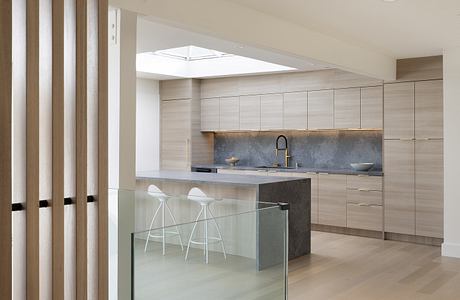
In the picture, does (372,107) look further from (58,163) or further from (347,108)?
(58,163)

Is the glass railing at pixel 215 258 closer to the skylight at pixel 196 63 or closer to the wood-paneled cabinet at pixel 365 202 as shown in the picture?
the wood-paneled cabinet at pixel 365 202

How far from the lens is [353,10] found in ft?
15.1

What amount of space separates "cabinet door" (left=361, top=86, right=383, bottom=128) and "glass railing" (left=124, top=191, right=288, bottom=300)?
15.5 feet

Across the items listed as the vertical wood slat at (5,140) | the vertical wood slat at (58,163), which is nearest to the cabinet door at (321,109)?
the vertical wood slat at (58,163)

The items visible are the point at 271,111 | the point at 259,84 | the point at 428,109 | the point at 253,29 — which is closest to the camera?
the point at 253,29

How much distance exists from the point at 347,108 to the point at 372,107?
41cm

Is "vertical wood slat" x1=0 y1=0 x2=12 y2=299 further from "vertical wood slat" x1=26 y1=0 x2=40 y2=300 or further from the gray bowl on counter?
the gray bowl on counter

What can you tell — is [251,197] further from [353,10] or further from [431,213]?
[431,213]

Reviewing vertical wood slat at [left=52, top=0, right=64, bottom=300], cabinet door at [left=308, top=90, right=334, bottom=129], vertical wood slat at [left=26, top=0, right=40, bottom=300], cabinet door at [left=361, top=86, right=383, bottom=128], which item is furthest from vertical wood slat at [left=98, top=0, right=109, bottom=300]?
cabinet door at [left=308, top=90, right=334, bottom=129]

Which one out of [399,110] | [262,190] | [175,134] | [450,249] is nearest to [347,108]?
[399,110]

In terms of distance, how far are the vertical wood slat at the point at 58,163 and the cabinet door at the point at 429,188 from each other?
5.82m

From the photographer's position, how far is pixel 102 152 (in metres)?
2.76

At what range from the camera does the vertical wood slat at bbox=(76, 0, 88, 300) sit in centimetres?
263

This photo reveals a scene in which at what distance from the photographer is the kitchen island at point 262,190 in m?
5.70
